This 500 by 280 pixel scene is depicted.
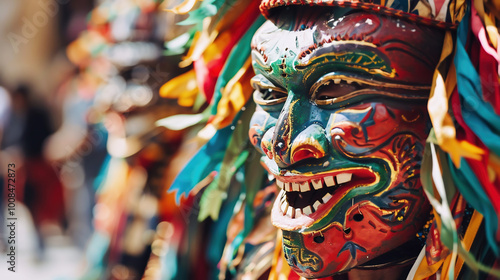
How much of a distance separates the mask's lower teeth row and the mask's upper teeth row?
3 centimetres

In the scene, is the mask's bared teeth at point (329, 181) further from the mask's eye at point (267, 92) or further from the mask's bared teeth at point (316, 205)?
the mask's eye at point (267, 92)

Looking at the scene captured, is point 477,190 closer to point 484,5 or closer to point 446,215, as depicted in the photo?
point 446,215

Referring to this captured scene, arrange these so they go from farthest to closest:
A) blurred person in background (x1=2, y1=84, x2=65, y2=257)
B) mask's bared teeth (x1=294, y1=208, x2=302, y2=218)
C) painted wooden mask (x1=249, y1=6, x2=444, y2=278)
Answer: blurred person in background (x1=2, y1=84, x2=65, y2=257) < mask's bared teeth (x1=294, y1=208, x2=302, y2=218) < painted wooden mask (x1=249, y1=6, x2=444, y2=278)

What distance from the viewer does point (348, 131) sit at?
4.83 ft

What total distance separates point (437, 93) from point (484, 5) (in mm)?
218

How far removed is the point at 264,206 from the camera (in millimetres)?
2049

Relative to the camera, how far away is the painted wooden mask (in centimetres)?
145

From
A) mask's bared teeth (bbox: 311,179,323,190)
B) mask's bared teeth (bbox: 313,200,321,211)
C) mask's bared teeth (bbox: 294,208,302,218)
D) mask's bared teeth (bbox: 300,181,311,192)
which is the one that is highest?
mask's bared teeth (bbox: 311,179,323,190)

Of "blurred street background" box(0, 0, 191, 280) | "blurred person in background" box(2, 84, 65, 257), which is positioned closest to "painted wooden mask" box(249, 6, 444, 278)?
"blurred street background" box(0, 0, 191, 280)

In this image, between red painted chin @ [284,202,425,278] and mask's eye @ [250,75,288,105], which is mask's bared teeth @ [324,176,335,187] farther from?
mask's eye @ [250,75,288,105]

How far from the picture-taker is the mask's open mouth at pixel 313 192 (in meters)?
1.51

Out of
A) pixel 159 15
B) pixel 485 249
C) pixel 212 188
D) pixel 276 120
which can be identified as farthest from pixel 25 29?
pixel 485 249

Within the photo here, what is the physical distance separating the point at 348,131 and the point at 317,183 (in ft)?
0.47

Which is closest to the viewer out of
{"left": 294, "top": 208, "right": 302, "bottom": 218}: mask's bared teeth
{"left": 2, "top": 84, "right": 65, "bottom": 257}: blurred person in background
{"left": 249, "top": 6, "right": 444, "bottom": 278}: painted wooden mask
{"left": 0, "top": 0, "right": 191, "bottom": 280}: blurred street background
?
{"left": 249, "top": 6, "right": 444, "bottom": 278}: painted wooden mask
